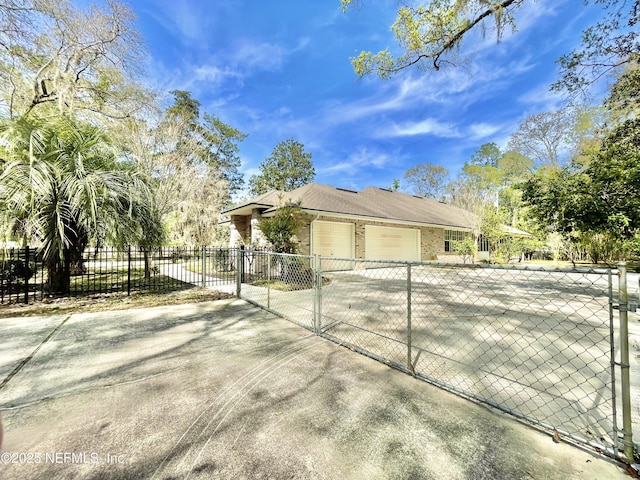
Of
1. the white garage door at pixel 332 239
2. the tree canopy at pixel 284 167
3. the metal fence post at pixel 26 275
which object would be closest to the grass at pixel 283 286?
the white garage door at pixel 332 239

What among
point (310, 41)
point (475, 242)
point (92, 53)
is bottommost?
point (475, 242)

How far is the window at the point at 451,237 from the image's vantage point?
18688mm

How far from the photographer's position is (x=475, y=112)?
19672 millimetres

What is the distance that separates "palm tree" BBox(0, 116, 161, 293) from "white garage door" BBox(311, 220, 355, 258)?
7025 millimetres

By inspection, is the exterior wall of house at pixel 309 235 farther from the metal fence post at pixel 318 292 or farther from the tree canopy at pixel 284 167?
the tree canopy at pixel 284 167

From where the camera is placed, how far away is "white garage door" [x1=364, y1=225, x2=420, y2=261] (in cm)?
1454

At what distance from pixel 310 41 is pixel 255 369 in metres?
14.6

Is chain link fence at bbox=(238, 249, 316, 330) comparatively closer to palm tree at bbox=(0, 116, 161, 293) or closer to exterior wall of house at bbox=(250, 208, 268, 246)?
exterior wall of house at bbox=(250, 208, 268, 246)

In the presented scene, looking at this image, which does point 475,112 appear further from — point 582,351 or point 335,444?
point 335,444

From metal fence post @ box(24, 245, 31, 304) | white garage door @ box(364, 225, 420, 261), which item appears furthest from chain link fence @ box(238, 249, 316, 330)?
white garage door @ box(364, 225, 420, 261)

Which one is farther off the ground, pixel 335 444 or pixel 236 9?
pixel 236 9

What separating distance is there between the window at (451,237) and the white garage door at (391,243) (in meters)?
3.20

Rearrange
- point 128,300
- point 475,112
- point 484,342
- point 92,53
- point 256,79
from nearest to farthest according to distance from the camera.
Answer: point 484,342
point 128,300
point 92,53
point 256,79
point 475,112

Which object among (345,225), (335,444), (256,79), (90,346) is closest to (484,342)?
(335,444)
